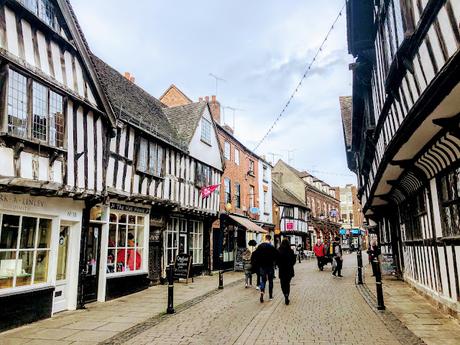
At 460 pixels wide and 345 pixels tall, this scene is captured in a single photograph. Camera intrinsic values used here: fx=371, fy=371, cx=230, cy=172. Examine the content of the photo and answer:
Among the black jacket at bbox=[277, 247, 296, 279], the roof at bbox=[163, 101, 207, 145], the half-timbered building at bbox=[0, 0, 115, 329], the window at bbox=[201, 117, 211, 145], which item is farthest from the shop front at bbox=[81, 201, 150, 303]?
the window at bbox=[201, 117, 211, 145]

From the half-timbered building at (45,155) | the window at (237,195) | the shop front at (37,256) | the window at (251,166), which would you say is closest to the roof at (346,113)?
the window at (237,195)

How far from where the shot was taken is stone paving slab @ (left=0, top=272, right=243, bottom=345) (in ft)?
21.4

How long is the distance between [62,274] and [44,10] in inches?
250

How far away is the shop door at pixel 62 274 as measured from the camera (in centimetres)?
889

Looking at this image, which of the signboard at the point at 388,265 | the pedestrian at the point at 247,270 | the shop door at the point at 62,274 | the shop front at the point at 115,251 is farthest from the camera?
the signboard at the point at 388,265

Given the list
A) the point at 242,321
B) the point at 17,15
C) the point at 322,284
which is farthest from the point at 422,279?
the point at 17,15

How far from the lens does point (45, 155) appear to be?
320 inches

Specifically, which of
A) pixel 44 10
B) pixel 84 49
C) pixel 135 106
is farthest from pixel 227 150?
pixel 44 10

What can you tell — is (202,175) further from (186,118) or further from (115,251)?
(115,251)

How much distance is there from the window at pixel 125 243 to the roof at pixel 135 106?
3.12 meters

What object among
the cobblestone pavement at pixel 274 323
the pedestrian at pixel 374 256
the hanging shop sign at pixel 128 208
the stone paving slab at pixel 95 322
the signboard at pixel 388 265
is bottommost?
the stone paving slab at pixel 95 322

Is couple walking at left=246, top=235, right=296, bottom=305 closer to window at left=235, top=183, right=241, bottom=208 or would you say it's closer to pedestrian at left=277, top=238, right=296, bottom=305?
pedestrian at left=277, top=238, right=296, bottom=305

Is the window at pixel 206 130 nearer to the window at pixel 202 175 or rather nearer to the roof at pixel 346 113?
the window at pixel 202 175

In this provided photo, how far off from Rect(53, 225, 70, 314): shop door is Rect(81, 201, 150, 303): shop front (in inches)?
17.2
